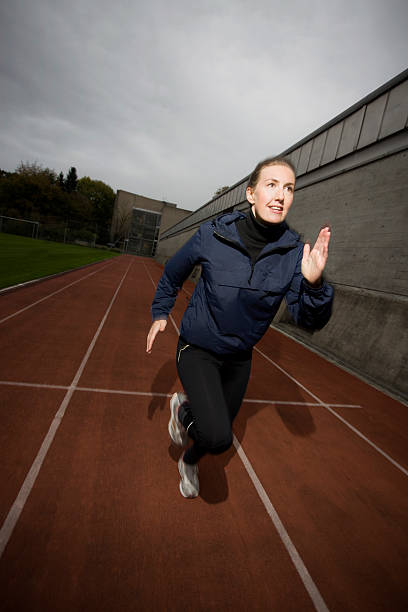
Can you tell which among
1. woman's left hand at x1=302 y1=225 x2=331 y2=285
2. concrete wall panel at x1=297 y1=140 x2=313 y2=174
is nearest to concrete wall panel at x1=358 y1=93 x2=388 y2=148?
concrete wall panel at x1=297 y1=140 x2=313 y2=174

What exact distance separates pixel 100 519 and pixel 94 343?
388 centimetres

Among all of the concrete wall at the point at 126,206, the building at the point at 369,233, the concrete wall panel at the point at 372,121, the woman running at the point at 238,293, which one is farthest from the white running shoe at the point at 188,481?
the concrete wall at the point at 126,206

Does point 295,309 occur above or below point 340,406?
above

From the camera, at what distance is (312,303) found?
1.78m

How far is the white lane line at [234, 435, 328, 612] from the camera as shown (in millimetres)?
1757

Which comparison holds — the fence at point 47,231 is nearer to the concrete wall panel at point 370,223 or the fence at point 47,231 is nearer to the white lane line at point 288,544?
the concrete wall panel at point 370,223

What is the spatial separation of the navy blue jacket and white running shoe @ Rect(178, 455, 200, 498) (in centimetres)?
112

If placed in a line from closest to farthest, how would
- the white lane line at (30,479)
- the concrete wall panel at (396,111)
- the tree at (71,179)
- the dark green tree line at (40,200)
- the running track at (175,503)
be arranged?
the running track at (175,503)
the white lane line at (30,479)
the concrete wall panel at (396,111)
the dark green tree line at (40,200)
the tree at (71,179)

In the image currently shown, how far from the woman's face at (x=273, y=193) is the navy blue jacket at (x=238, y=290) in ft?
0.63

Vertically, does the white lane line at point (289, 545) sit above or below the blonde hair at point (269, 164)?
below

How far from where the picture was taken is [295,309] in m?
1.99

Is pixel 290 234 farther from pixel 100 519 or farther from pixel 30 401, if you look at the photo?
pixel 30 401

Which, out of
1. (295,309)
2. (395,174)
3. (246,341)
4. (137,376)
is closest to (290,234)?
(295,309)

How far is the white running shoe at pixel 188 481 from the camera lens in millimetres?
2268
